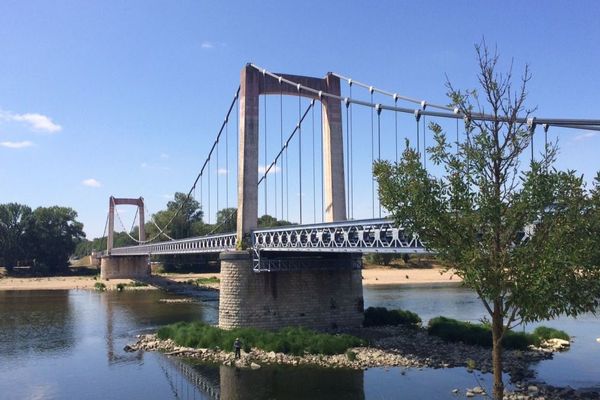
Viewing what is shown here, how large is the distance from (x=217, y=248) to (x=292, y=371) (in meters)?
17.6

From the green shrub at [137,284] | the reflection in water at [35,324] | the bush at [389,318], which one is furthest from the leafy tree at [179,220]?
the bush at [389,318]

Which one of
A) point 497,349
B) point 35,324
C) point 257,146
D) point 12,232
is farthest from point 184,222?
point 497,349

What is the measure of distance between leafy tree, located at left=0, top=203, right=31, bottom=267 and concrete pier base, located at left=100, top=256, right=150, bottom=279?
15467 millimetres

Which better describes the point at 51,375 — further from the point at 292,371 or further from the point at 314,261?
the point at 314,261

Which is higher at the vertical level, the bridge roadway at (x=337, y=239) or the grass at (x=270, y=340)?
the bridge roadway at (x=337, y=239)

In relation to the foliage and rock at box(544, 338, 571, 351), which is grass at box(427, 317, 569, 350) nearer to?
rock at box(544, 338, 571, 351)

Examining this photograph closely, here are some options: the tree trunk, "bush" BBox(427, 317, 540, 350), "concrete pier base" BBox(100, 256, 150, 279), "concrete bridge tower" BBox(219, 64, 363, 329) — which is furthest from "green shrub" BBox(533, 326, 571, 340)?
"concrete pier base" BBox(100, 256, 150, 279)

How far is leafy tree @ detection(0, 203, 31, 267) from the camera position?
299 feet

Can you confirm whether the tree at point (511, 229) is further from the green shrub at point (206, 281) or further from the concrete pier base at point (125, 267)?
the concrete pier base at point (125, 267)

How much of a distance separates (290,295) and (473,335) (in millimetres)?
9258

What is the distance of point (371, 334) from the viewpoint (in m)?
29.6

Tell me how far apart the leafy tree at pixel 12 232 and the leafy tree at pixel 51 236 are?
0.93 metres

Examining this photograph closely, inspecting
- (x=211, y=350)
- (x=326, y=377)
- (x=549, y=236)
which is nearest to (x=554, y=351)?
(x=326, y=377)

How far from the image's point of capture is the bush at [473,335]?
2530cm
